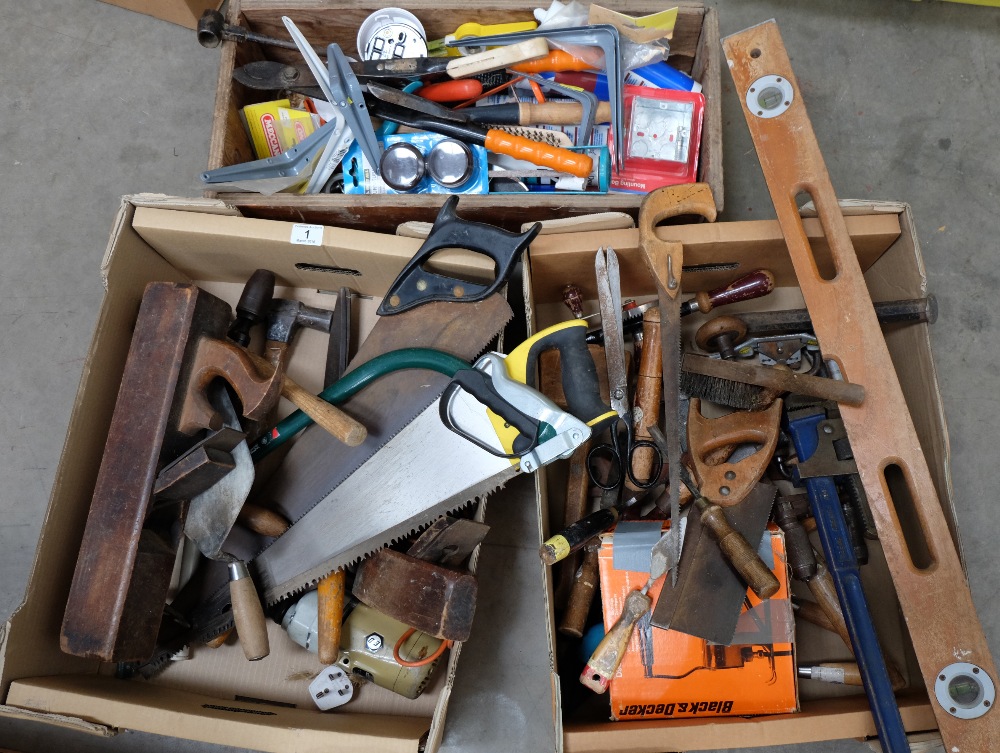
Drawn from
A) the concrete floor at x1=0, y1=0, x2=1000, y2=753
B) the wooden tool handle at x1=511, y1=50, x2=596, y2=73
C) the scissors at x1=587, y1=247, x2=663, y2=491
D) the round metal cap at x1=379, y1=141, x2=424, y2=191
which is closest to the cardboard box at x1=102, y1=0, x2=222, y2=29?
the concrete floor at x1=0, y1=0, x2=1000, y2=753

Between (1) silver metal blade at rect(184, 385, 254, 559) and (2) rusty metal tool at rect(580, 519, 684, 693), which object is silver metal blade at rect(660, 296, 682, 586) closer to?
(2) rusty metal tool at rect(580, 519, 684, 693)

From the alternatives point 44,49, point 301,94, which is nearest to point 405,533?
point 301,94

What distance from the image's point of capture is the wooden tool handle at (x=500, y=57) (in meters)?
1.89

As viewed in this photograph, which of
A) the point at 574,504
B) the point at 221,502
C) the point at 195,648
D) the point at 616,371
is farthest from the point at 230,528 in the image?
the point at 616,371

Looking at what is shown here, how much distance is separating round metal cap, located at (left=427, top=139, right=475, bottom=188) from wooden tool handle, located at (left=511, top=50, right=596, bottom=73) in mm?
289

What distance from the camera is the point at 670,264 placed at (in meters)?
1.76

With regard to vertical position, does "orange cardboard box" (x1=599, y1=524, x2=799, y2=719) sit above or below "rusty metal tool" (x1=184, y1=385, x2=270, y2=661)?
below

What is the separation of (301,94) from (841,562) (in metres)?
1.95

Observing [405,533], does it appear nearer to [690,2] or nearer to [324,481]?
[324,481]

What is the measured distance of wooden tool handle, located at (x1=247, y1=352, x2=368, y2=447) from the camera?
5.23 feet

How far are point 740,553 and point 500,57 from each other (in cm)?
141

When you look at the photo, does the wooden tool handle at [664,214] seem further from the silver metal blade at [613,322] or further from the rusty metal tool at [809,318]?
the rusty metal tool at [809,318]

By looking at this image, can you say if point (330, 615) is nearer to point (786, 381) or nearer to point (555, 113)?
point (786, 381)

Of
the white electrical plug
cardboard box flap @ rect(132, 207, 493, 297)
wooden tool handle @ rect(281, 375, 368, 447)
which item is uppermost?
cardboard box flap @ rect(132, 207, 493, 297)
